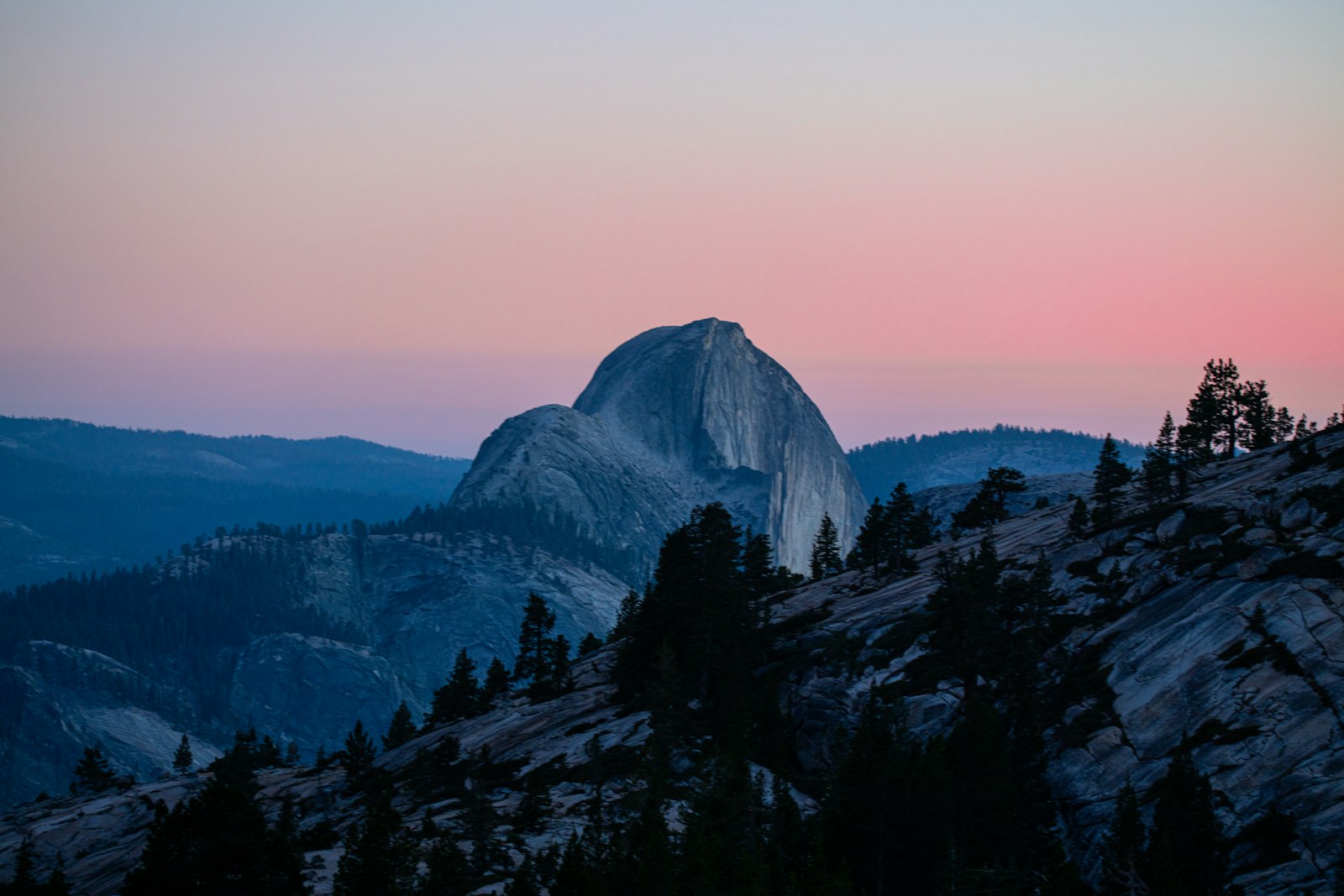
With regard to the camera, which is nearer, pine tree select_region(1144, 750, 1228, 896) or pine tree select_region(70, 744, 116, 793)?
pine tree select_region(1144, 750, 1228, 896)

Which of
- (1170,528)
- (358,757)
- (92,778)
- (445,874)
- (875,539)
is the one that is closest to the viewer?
(445,874)

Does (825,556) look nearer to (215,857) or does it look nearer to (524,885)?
(524,885)

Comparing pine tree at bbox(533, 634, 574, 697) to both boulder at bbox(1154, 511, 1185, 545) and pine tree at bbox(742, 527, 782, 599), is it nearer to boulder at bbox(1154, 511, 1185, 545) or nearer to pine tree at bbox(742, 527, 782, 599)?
pine tree at bbox(742, 527, 782, 599)

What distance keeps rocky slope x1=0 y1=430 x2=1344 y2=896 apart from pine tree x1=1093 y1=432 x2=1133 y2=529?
5.57 ft

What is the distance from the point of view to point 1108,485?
323ft

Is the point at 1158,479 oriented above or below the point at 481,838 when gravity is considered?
above

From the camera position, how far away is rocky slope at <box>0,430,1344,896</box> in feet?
198

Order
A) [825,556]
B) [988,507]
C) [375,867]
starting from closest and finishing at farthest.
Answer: [375,867] → [988,507] → [825,556]

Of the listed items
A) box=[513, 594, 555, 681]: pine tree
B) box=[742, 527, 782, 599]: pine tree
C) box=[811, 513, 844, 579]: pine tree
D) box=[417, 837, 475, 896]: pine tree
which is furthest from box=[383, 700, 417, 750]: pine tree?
box=[417, 837, 475, 896]: pine tree

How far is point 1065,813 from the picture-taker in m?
65.6

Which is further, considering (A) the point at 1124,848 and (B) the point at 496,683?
(B) the point at 496,683

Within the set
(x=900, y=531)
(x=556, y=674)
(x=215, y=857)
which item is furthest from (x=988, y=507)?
(x=215, y=857)

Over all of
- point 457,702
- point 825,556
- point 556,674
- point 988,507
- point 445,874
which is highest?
point 988,507

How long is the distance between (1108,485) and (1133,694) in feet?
98.3
